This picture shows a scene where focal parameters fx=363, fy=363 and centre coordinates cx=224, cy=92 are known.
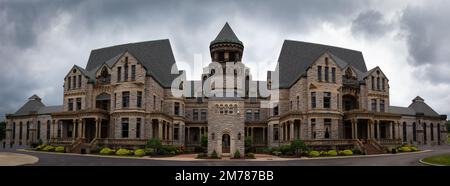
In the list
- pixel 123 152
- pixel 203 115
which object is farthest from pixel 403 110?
pixel 123 152

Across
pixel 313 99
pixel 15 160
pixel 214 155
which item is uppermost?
pixel 313 99

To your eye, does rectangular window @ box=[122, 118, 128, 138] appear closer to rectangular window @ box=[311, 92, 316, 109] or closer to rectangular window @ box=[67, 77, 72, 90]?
rectangular window @ box=[67, 77, 72, 90]

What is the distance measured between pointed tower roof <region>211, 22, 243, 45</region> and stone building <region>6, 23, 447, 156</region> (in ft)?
0.56

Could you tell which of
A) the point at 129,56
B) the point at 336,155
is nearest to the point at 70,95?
the point at 129,56

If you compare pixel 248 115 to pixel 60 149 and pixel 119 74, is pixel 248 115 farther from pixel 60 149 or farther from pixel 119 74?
pixel 60 149

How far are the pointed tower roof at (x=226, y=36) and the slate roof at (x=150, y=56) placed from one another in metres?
8.35

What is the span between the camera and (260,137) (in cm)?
6147

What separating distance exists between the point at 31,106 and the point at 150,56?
125ft

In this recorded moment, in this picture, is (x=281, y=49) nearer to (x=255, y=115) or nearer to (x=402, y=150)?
(x=255, y=115)

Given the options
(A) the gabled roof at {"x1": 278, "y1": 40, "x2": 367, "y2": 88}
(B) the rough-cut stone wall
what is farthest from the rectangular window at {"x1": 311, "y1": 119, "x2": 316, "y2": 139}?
(B) the rough-cut stone wall

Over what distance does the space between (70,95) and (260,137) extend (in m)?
30.9

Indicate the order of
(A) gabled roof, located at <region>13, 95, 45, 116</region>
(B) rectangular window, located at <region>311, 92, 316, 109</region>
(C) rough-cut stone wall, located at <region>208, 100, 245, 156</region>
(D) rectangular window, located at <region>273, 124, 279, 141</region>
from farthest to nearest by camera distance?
(A) gabled roof, located at <region>13, 95, 45, 116</region>, (D) rectangular window, located at <region>273, 124, 279, 141</region>, (B) rectangular window, located at <region>311, 92, 316, 109</region>, (C) rough-cut stone wall, located at <region>208, 100, 245, 156</region>

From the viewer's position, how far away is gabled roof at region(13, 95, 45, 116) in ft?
253

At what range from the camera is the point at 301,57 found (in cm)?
5766
